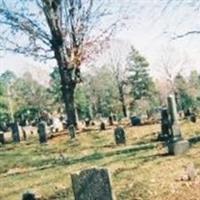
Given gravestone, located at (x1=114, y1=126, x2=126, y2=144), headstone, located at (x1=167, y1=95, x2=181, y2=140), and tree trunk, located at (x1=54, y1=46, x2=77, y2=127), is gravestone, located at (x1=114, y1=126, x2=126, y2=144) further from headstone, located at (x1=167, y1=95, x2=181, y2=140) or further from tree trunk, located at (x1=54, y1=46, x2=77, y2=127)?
tree trunk, located at (x1=54, y1=46, x2=77, y2=127)

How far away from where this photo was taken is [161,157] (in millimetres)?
14758

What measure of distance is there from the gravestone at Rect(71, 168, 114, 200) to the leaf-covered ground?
8.33 feet

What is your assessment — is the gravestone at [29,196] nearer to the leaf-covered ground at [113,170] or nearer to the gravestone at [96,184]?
the leaf-covered ground at [113,170]

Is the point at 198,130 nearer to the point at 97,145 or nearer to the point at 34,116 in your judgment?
the point at 97,145

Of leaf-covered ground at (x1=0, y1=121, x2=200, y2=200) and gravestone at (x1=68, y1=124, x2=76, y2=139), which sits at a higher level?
gravestone at (x1=68, y1=124, x2=76, y2=139)

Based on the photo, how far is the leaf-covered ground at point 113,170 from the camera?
10484 mm

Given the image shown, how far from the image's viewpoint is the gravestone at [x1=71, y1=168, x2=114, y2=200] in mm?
7484

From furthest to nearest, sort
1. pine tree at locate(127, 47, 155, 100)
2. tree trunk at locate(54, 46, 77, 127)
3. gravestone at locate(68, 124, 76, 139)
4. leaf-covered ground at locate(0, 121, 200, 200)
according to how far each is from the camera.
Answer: pine tree at locate(127, 47, 155, 100), tree trunk at locate(54, 46, 77, 127), gravestone at locate(68, 124, 76, 139), leaf-covered ground at locate(0, 121, 200, 200)

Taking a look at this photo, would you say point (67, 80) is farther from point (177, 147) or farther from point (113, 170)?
point (113, 170)

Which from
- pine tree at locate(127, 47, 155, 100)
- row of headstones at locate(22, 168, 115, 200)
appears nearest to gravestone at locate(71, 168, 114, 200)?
row of headstones at locate(22, 168, 115, 200)

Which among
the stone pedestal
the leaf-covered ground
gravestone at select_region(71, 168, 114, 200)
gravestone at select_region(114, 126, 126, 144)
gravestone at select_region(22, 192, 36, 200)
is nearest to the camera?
gravestone at select_region(71, 168, 114, 200)

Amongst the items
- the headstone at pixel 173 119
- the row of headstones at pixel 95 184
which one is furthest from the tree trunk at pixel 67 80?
the row of headstones at pixel 95 184

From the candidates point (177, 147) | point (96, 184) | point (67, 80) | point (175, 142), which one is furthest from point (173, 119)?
point (67, 80)

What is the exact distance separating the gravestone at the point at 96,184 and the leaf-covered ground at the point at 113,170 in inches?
100.0
